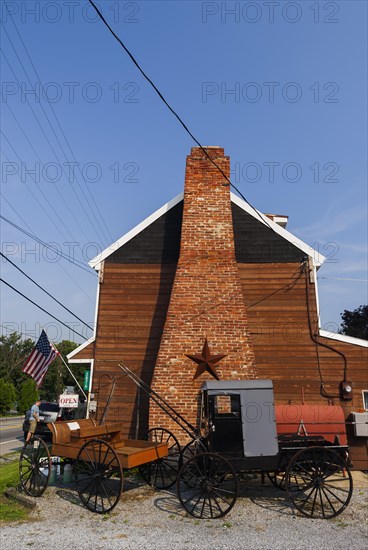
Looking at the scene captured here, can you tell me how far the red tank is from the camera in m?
9.08

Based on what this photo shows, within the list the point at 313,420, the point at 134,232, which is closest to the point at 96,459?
the point at 313,420

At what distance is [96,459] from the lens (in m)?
6.95

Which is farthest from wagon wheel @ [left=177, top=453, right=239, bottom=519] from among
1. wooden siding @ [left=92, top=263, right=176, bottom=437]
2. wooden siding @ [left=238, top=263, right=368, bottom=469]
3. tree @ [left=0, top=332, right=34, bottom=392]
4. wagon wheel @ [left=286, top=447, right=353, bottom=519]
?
tree @ [left=0, top=332, right=34, bottom=392]

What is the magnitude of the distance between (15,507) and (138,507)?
2.18 meters

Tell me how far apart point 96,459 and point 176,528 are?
1.80 metres

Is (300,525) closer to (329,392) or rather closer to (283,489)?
(283,489)

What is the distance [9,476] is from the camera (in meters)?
9.67

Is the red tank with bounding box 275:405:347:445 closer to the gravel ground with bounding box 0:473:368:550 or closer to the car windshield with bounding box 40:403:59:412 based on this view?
the gravel ground with bounding box 0:473:368:550

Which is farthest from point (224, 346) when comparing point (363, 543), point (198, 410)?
point (363, 543)

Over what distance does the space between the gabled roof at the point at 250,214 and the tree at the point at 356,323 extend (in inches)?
1174

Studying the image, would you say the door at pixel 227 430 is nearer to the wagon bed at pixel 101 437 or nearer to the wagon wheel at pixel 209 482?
the wagon wheel at pixel 209 482

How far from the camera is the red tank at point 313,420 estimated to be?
908 cm

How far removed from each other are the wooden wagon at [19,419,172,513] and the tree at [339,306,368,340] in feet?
114

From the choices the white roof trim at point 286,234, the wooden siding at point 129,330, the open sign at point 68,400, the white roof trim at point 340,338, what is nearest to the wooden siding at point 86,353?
the wooden siding at point 129,330
